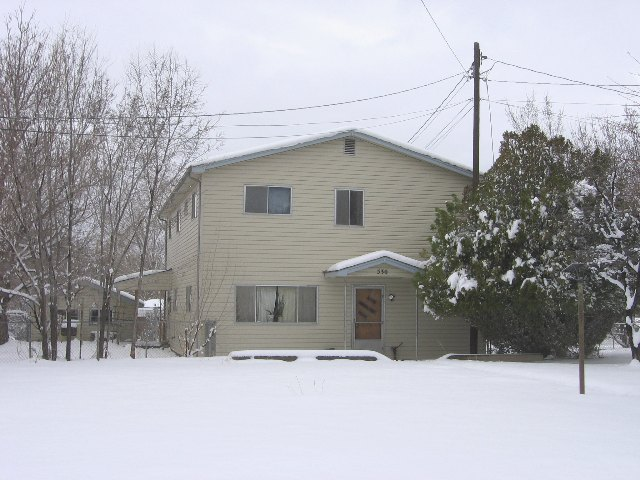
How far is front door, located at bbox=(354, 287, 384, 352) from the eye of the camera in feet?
67.2

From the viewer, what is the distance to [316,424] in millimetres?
8711

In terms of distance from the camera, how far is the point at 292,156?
795 inches

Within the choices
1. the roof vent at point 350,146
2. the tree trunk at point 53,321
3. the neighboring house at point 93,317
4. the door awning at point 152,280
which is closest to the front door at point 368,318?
the roof vent at point 350,146

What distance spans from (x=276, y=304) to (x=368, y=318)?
104 inches

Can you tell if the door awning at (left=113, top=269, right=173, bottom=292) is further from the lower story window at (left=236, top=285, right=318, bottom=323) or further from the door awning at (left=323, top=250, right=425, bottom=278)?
the door awning at (left=323, top=250, right=425, bottom=278)

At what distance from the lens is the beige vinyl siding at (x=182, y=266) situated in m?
20.7

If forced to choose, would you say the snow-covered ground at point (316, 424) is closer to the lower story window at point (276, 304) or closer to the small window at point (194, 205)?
the lower story window at point (276, 304)

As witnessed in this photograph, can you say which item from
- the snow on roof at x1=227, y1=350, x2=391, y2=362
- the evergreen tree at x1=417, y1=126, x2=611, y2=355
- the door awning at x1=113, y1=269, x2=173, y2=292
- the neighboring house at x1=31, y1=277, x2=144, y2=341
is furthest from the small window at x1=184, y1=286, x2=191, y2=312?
the evergreen tree at x1=417, y1=126, x2=611, y2=355

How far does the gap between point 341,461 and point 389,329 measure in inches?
547

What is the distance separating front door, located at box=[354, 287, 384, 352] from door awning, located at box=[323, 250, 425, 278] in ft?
3.61

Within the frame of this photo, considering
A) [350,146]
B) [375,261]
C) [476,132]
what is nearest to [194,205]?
[350,146]

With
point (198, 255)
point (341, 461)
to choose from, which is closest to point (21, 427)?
point (341, 461)

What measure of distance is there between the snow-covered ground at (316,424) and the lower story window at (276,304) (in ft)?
16.4

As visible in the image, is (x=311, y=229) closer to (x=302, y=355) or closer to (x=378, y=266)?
(x=378, y=266)
